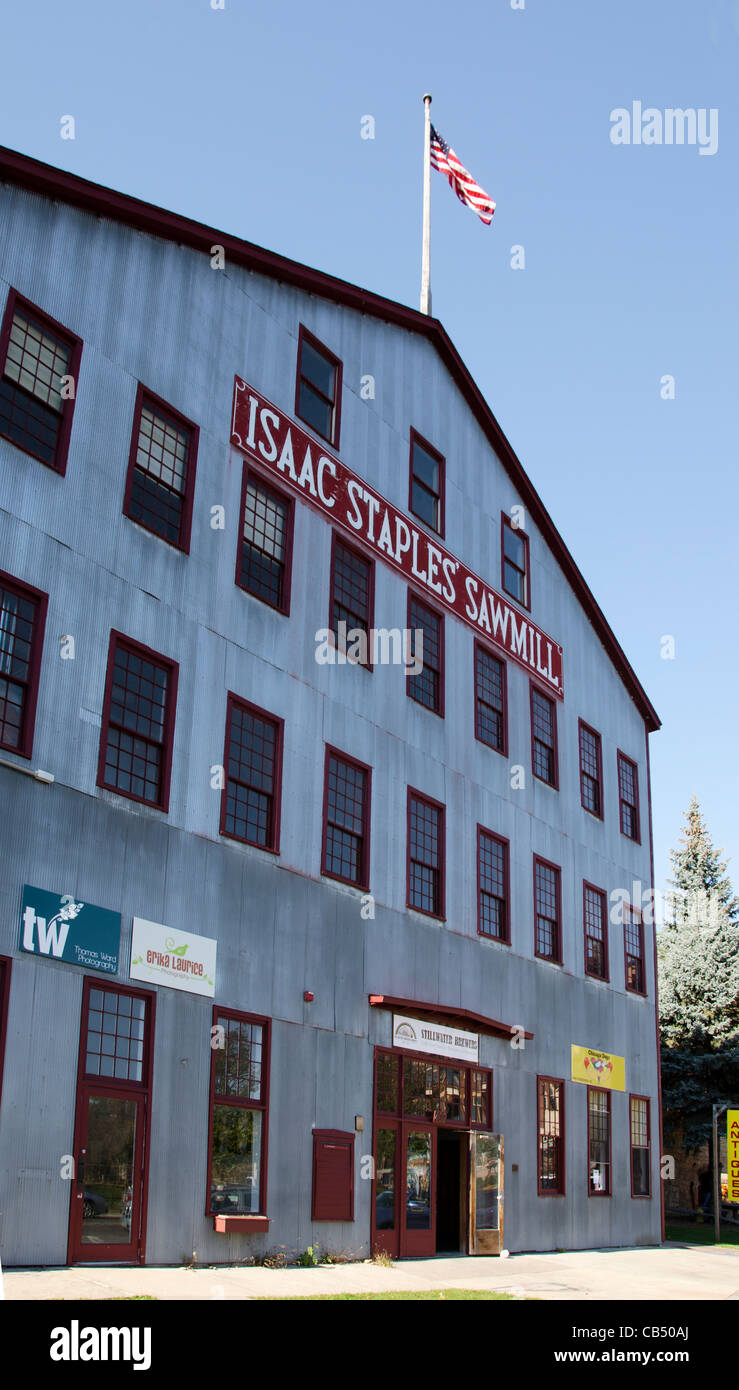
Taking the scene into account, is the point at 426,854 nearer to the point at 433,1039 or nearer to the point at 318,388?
the point at 433,1039

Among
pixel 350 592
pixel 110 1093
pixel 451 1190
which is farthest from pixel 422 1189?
pixel 350 592

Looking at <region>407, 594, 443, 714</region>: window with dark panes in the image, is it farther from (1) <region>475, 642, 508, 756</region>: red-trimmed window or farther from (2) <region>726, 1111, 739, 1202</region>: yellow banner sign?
(2) <region>726, 1111, 739, 1202</region>: yellow banner sign

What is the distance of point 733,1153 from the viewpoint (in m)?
36.8

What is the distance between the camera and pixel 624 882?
35688 mm

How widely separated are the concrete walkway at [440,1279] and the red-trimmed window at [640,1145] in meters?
3.14

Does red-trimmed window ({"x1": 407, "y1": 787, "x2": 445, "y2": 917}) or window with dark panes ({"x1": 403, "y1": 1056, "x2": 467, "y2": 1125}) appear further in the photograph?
red-trimmed window ({"x1": 407, "y1": 787, "x2": 445, "y2": 917})

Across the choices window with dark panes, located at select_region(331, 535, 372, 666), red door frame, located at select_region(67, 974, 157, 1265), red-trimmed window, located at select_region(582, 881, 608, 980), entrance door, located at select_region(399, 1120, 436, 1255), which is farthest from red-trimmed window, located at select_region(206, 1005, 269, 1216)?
red-trimmed window, located at select_region(582, 881, 608, 980)

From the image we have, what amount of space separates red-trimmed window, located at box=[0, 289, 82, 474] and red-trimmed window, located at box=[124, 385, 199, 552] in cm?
136

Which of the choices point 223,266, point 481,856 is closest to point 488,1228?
point 481,856

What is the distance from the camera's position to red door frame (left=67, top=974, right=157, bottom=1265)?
15.9 meters

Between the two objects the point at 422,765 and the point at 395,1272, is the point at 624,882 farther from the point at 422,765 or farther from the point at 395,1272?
the point at 395,1272

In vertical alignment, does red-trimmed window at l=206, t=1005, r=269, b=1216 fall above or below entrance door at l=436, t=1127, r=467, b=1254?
above

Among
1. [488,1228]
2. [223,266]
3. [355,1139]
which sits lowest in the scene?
[488,1228]
